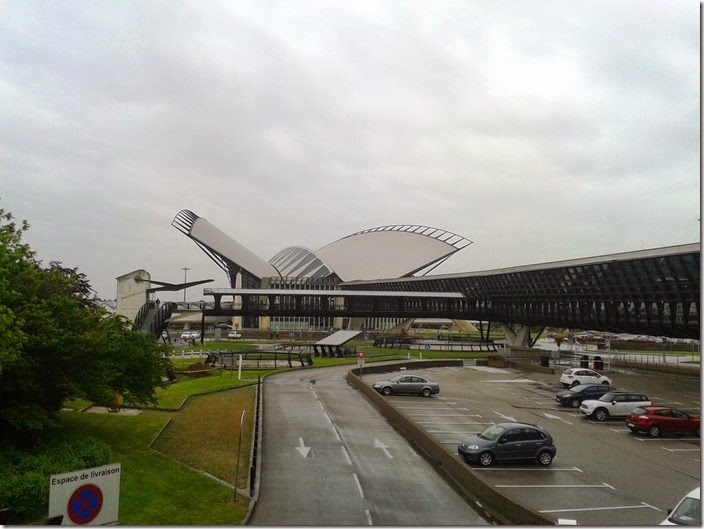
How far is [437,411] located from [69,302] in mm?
16126

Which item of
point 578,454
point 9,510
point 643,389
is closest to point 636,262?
point 643,389

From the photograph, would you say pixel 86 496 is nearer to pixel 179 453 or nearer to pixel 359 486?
pixel 359 486

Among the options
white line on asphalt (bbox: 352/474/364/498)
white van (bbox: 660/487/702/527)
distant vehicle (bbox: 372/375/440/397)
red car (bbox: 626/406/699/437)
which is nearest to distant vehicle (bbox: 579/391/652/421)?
red car (bbox: 626/406/699/437)

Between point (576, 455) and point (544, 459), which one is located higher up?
point (544, 459)

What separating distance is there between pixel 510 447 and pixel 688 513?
711cm

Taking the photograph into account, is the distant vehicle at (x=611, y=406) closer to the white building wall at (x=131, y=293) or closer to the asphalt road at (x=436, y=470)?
the asphalt road at (x=436, y=470)

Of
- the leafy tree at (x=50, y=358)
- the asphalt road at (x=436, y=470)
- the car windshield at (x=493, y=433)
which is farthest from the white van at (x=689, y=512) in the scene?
the leafy tree at (x=50, y=358)

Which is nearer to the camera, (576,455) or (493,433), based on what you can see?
(493,433)

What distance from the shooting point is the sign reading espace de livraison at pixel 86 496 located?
7.27 metres

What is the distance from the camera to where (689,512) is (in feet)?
32.6

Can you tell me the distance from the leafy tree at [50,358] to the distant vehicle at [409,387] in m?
14.4

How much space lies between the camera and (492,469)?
54.2 ft

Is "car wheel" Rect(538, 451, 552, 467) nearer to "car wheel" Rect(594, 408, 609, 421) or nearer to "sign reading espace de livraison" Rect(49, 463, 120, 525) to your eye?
"car wheel" Rect(594, 408, 609, 421)

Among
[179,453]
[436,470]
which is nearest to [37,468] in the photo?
[179,453]
